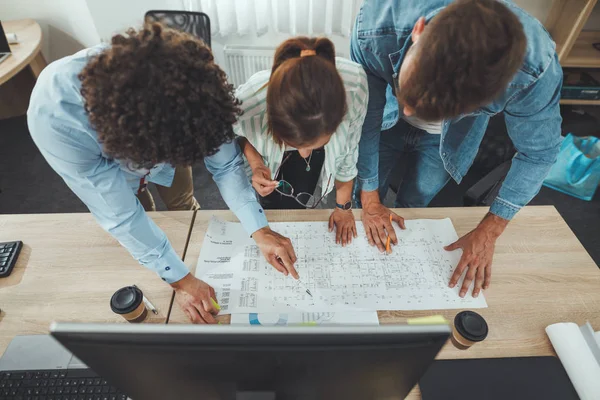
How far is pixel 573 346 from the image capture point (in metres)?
0.81

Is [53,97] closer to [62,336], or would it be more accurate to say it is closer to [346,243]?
[62,336]

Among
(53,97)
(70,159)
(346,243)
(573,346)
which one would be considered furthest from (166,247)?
(573,346)

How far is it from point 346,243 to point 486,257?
39 centimetres

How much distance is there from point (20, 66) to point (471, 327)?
2496 mm

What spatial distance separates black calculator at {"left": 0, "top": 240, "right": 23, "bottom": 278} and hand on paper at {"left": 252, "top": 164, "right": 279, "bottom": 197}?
0.69 metres

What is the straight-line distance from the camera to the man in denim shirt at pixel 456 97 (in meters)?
0.65

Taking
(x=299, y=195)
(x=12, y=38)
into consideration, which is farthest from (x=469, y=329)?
(x=12, y=38)

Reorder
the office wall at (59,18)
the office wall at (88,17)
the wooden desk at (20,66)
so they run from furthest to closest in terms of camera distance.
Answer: the office wall at (59,18)
the office wall at (88,17)
the wooden desk at (20,66)

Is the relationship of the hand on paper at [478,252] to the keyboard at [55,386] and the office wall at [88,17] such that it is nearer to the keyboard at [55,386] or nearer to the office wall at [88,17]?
the keyboard at [55,386]

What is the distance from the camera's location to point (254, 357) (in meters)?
0.45

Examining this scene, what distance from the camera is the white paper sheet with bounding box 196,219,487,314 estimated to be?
92 cm

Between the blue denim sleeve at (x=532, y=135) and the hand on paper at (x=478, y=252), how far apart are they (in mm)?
45

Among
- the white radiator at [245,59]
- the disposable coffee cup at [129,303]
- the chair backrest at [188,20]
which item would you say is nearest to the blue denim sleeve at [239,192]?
the disposable coffee cup at [129,303]

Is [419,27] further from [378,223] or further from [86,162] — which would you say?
[86,162]
